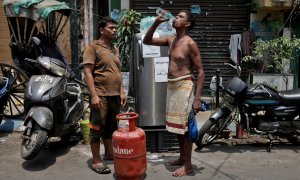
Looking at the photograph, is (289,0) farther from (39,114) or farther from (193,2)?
(39,114)

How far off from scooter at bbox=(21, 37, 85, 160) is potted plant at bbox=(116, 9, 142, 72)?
2961mm

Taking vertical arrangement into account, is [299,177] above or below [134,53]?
below

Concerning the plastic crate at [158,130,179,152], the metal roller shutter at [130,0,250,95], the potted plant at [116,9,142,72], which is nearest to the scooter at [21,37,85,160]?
the plastic crate at [158,130,179,152]

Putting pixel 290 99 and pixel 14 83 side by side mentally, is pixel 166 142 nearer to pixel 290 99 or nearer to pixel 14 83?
pixel 290 99

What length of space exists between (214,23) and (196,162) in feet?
16.9

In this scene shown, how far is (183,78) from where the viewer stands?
4.36 metres

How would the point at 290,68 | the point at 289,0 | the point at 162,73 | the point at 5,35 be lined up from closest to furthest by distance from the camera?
the point at 162,73, the point at 289,0, the point at 290,68, the point at 5,35

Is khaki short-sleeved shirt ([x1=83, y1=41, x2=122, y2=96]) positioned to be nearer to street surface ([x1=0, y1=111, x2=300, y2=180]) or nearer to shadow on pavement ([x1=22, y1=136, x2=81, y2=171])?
street surface ([x1=0, y1=111, x2=300, y2=180])

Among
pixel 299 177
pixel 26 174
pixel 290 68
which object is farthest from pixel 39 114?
pixel 290 68

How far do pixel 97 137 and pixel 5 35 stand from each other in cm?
639

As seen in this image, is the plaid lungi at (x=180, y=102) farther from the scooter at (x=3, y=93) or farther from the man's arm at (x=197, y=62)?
the scooter at (x=3, y=93)

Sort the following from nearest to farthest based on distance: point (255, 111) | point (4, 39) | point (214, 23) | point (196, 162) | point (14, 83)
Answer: point (196, 162)
point (255, 111)
point (14, 83)
point (214, 23)
point (4, 39)

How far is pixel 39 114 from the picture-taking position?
4688 mm

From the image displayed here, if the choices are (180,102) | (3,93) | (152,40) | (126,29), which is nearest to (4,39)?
(126,29)
